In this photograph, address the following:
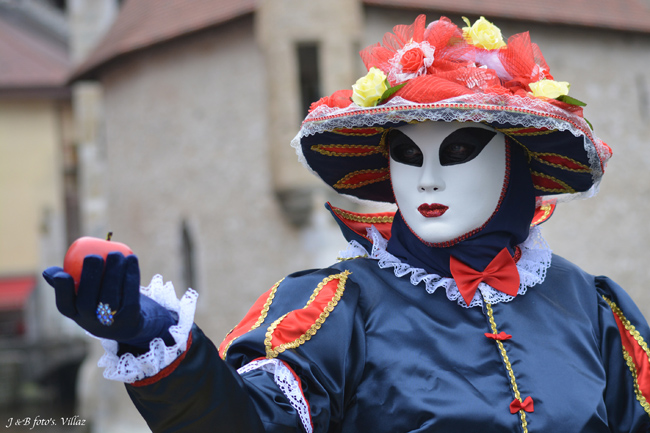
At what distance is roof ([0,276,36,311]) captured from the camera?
17.8 m

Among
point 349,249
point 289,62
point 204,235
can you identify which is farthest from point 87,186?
point 349,249

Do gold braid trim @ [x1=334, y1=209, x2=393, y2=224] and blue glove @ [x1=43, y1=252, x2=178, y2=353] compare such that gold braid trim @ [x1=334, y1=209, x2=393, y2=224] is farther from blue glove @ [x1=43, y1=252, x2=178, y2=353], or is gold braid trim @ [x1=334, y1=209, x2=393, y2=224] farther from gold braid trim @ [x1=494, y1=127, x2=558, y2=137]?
blue glove @ [x1=43, y1=252, x2=178, y2=353]

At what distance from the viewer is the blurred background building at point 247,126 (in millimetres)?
9570

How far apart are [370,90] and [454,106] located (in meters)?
0.26

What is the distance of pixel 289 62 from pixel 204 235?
2560 mm

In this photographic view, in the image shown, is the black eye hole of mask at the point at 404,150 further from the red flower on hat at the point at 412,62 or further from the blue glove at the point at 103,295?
the blue glove at the point at 103,295

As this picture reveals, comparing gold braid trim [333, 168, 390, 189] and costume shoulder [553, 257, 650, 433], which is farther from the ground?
gold braid trim [333, 168, 390, 189]

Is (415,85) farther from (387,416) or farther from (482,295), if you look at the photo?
(387,416)

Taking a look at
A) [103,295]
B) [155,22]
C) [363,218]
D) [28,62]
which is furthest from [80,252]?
[28,62]

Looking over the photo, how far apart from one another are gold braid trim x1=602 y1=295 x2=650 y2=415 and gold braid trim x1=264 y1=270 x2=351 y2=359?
0.82 meters

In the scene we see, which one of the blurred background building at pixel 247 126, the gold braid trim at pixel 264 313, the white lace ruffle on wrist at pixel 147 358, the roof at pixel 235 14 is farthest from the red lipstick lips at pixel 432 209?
the roof at pixel 235 14

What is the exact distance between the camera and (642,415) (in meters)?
2.30

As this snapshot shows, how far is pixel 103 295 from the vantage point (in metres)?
1.45

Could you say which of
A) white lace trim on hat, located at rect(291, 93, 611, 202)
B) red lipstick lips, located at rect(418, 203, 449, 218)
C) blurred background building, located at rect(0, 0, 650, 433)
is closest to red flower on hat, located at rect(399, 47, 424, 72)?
white lace trim on hat, located at rect(291, 93, 611, 202)
